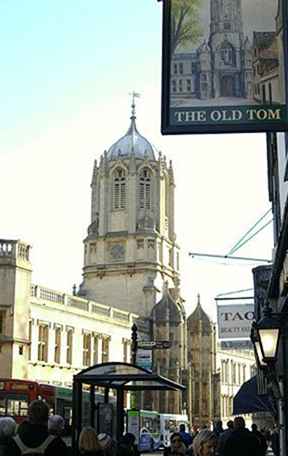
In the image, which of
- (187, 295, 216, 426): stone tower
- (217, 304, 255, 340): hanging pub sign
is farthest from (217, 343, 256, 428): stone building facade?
(217, 304, 255, 340): hanging pub sign

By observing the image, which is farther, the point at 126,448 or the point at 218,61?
the point at 126,448

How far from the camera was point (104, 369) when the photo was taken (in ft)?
45.4

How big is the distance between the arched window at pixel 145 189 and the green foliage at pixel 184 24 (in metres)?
72.1

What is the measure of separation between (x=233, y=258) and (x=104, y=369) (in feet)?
28.2

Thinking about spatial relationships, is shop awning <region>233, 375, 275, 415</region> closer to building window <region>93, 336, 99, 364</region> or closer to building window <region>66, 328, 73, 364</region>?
building window <region>66, 328, 73, 364</region>

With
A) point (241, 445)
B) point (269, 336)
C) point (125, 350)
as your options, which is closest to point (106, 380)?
point (269, 336)

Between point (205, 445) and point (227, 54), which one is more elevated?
point (227, 54)

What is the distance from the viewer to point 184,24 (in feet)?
28.2

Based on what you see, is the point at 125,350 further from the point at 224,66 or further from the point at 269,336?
the point at 224,66

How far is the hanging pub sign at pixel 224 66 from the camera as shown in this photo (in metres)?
8.13

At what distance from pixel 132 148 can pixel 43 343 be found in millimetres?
34026

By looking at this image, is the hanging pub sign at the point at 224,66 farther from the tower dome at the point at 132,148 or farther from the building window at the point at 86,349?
the tower dome at the point at 132,148

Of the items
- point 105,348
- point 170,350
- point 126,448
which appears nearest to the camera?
point 126,448

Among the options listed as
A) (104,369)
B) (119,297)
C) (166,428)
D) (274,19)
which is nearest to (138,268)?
(119,297)
